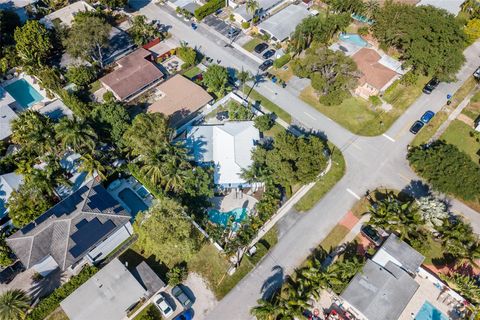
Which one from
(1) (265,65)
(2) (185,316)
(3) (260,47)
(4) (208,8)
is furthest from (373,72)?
(2) (185,316)

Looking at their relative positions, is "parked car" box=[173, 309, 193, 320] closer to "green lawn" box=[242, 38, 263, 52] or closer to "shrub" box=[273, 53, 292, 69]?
"shrub" box=[273, 53, 292, 69]

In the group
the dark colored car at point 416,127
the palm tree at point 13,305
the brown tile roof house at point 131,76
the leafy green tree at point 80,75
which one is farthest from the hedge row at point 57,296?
the dark colored car at point 416,127

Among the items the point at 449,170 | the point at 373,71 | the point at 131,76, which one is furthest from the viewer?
the point at 373,71

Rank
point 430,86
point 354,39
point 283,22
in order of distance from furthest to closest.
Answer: point 283,22 → point 354,39 → point 430,86

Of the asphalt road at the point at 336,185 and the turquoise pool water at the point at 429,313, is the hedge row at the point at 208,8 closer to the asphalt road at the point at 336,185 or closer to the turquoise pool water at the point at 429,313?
the asphalt road at the point at 336,185

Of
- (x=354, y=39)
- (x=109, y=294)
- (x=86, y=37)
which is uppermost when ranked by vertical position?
(x=354, y=39)

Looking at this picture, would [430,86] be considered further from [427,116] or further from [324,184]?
[324,184]

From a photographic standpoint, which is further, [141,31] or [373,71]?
[141,31]

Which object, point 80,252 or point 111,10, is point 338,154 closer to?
point 80,252
